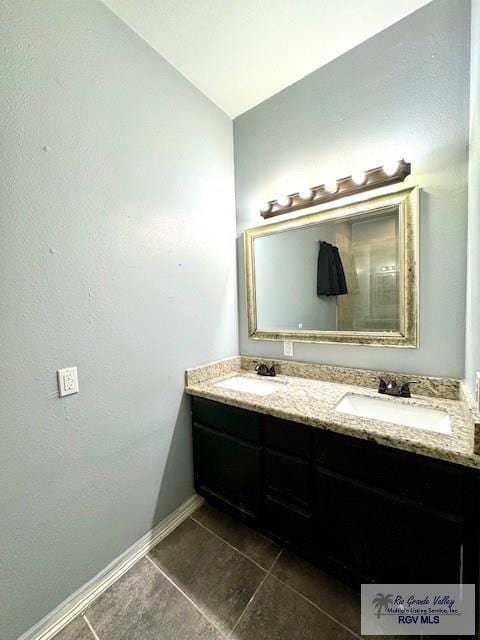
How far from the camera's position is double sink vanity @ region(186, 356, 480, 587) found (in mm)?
933

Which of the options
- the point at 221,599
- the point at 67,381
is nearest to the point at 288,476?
the point at 221,599

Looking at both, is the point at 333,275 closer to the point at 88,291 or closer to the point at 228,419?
the point at 228,419

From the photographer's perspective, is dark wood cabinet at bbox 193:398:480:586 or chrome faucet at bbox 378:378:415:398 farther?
chrome faucet at bbox 378:378:415:398

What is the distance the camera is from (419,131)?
4.47ft

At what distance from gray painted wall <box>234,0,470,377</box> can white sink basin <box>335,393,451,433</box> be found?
231 millimetres

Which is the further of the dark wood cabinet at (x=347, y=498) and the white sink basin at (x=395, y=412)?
the white sink basin at (x=395, y=412)

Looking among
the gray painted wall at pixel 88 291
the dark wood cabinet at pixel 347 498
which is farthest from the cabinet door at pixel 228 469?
the gray painted wall at pixel 88 291

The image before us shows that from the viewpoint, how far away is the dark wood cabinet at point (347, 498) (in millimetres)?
926

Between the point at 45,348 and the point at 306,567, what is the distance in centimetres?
166

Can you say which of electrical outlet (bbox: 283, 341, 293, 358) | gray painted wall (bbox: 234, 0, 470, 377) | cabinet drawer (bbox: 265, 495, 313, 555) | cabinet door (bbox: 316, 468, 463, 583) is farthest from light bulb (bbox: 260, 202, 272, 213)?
cabinet drawer (bbox: 265, 495, 313, 555)

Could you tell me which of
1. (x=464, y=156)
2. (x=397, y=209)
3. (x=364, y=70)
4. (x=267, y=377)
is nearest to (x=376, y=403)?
(x=267, y=377)

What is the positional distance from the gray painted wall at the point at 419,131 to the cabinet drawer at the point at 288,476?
0.71 m

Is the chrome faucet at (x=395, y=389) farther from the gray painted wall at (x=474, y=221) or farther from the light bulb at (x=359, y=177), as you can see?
the light bulb at (x=359, y=177)

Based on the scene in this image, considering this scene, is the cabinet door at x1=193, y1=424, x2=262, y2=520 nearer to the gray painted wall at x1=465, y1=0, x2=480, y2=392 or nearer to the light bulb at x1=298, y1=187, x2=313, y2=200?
the gray painted wall at x1=465, y1=0, x2=480, y2=392
